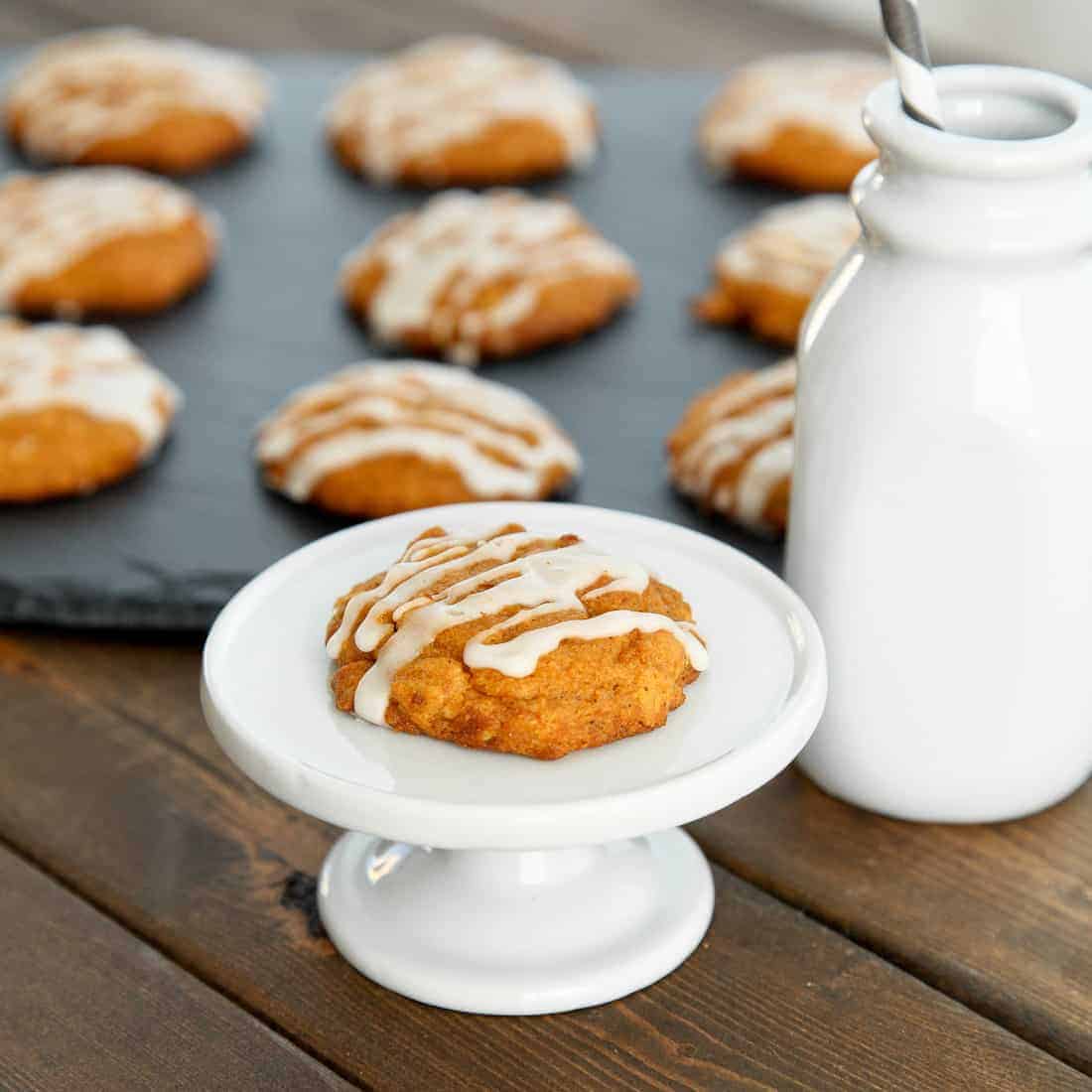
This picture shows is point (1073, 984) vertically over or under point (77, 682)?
over

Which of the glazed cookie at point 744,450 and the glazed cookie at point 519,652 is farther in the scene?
the glazed cookie at point 744,450

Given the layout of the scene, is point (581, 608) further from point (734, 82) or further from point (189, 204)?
point (734, 82)

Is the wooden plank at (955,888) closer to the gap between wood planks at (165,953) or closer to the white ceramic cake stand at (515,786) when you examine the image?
the white ceramic cake stand at (515,786)

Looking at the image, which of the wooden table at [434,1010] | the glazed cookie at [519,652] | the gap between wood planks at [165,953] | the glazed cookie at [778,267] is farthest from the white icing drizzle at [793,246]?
the gap between wood planks at [165,953]

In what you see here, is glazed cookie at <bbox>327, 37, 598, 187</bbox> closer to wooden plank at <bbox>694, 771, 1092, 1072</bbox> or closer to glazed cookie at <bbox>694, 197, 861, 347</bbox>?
glazed cookie at <bbox>694, 197, 861, 347</bbox>

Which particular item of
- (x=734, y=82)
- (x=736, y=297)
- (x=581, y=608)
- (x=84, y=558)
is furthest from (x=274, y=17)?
(x=581, y=608)
